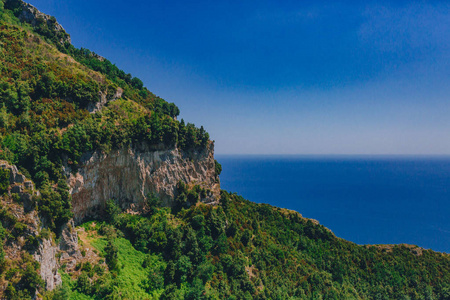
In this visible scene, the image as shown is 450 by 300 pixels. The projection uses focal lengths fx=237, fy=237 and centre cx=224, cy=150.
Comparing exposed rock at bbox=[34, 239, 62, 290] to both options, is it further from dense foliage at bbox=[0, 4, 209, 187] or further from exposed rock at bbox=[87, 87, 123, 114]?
exposed rock at bbox=[87, 87, 123, 114]

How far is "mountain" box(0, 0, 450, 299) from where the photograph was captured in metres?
30.3

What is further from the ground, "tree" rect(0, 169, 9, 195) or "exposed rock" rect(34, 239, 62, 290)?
"tree" rect(0, 169, 9, 195)

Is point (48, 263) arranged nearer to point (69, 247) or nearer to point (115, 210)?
point (69, 247)

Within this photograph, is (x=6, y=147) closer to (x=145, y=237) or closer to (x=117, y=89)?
(x=145, y=237)

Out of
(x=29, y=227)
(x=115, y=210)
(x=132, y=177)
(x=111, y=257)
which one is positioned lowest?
(x=111, y=257)

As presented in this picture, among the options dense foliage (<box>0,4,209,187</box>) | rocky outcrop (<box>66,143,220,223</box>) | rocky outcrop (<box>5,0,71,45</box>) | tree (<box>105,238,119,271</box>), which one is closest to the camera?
dense foliage (<box>0,4,209,187</box>)

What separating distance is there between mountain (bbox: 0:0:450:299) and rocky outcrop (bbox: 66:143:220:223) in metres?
0.23

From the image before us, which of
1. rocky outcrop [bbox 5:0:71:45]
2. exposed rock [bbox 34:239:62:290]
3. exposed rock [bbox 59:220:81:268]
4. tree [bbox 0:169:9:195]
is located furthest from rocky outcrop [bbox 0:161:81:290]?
rocky outcrop [bbox 5:0:71:45]

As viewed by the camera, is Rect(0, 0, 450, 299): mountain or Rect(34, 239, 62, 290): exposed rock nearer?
Rect(34, 239, 62, 290): exposed rock

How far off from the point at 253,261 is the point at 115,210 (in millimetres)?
33750

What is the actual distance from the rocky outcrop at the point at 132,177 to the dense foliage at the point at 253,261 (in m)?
3.64

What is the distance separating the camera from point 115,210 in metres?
46.7

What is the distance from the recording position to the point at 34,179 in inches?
1320

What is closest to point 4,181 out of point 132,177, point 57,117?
point 57,117
